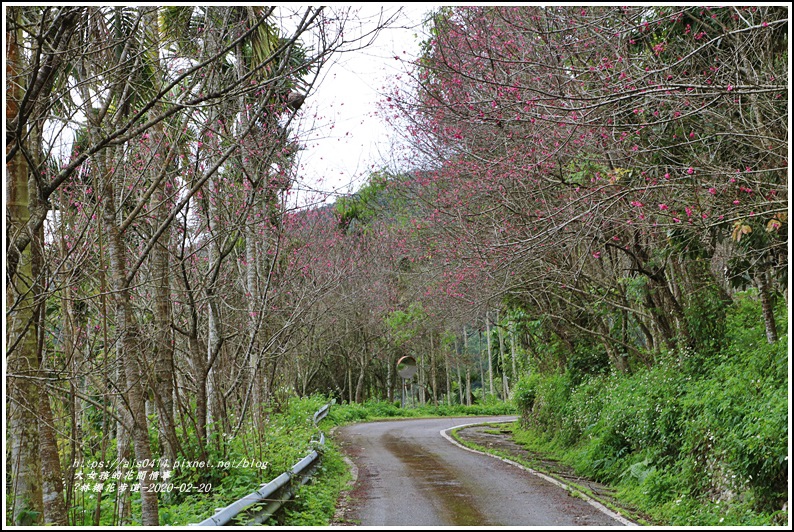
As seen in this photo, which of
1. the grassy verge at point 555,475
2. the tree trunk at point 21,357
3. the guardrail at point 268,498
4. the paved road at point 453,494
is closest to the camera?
the tree trunk at point 21,357

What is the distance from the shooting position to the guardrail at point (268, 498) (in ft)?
17.9

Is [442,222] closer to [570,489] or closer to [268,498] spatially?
[570,489]

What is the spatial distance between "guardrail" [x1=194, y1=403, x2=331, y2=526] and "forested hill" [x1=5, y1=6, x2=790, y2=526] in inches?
17.0

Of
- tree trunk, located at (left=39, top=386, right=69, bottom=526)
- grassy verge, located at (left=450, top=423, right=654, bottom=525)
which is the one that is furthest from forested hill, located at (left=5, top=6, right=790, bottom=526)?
grassy verge, located at (left=450, top=423, right=654, bottom=525)

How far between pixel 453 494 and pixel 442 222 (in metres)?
6.17

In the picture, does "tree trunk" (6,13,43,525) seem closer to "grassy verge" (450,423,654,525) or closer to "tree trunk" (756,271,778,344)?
"grassy verge" (450,423,654,525)

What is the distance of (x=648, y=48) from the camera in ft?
30.9

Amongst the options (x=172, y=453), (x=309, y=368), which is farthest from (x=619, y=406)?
(x=309, y=368)

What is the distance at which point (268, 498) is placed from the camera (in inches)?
275

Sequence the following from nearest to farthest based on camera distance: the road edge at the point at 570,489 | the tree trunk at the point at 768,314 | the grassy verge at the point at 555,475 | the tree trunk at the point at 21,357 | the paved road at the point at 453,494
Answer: the tree trunk at the point at 21,357 → the paved road at the point at 453,494 → the road edge at the point at 570,489 → the grassy verge at the point at 555,475 → the tree trunk at the point at 768,314

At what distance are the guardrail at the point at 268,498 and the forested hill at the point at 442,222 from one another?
43 centimetres

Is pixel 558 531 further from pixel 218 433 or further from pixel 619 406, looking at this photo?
pixel 619 406

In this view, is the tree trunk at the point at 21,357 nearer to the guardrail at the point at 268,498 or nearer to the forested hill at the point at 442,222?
the forested hill at the point at 442,222

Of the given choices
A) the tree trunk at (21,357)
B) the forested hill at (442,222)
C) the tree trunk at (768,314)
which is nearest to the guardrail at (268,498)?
the forested hill at (442,222)
